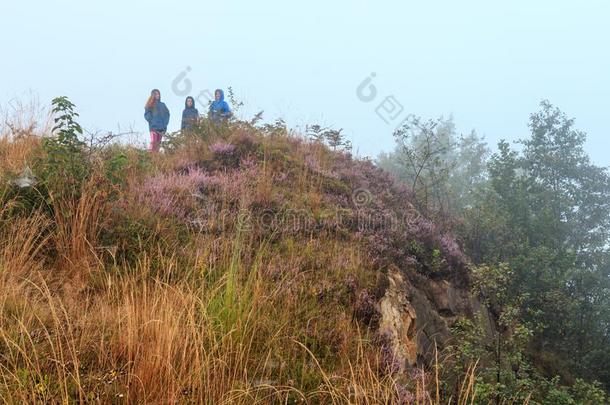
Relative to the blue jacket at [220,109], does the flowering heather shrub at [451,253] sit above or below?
below

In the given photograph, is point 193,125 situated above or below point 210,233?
above

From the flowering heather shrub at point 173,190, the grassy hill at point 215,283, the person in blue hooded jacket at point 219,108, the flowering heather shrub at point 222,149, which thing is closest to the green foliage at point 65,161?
the grassy hill at point 215,283

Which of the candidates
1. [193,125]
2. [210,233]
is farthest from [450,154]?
[210,233]

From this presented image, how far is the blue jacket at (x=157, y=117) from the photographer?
10883 millimetres

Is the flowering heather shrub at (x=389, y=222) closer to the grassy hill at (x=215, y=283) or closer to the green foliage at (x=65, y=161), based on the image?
the grassy hill at (x=215, y=283)

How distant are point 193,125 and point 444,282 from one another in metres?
6.30

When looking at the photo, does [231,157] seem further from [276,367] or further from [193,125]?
[276,367]

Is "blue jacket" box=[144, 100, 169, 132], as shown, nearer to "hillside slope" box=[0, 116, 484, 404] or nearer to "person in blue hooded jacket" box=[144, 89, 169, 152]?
"person in blue hooded jacket" box=[144, 89, 169, 152]

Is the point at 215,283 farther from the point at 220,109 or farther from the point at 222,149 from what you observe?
the point at 220,109

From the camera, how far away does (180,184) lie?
6574mm

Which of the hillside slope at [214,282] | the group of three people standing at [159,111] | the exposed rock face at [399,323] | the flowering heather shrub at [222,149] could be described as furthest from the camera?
the group of three people standing at [159,111]

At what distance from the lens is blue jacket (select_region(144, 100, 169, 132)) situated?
35.7ft

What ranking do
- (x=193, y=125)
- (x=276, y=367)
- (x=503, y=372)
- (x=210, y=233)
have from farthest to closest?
(x=193, y=125) → (x=210, y=233) → (x=503, y=372) → (x=276, y=367)

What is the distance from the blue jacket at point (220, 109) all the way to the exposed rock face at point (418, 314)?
6272 mm
